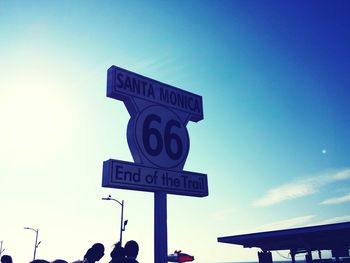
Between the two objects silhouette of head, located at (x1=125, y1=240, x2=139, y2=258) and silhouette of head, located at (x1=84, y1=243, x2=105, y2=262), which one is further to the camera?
silhouette of head, located at (x1=84, y1=243, x2=105, y2=262)

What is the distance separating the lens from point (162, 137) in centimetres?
854

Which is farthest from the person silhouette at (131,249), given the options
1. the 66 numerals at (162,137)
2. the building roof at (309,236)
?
the building roof at (309,236)

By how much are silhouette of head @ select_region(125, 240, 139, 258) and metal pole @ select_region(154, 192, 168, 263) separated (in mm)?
2803

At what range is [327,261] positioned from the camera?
2386 centimetres

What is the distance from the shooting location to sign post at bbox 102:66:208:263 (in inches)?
299

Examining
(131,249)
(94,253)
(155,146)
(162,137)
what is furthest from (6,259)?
(162,137)

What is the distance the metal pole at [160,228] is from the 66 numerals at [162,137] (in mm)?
869

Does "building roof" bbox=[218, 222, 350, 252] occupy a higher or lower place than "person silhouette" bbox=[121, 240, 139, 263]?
higher

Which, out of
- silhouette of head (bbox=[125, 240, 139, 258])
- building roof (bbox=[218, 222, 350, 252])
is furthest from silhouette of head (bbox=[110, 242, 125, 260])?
building roof (bbox=[218, 222, 350, 252])

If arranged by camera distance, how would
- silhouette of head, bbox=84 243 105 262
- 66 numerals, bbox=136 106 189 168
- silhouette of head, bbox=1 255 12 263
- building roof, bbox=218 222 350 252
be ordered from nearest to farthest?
silhouette of head, bbox=84 243 105 262 < silhouette of head, bbox=1 255 12 263 < 66 numerals, bbox=136 106 189 168 < building roof, bbox=218 222 350 252

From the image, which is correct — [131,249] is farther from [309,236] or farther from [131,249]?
[309,236]

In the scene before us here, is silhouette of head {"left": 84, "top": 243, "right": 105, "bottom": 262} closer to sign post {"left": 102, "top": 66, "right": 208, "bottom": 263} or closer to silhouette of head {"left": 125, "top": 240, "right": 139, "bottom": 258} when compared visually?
silhouette of head {"left": 125, "top": 240, "right": 139, "bottom": 258}

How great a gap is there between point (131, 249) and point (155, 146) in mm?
3703

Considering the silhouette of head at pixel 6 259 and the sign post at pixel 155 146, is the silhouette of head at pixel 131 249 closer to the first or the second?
the sign post at pixel 155 146
